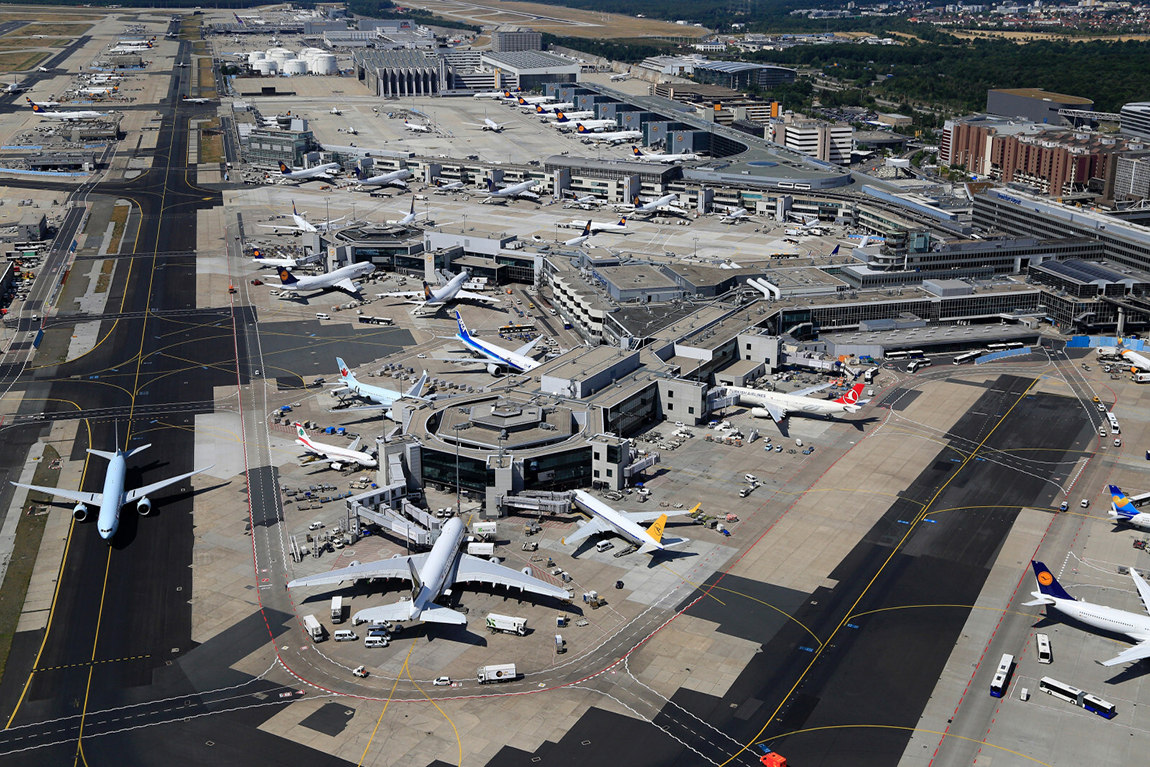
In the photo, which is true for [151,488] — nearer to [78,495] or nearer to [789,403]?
[78,495]

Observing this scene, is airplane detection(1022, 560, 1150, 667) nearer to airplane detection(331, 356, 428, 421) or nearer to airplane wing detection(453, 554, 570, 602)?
airplane wing detection(453, 554, 570, 602)

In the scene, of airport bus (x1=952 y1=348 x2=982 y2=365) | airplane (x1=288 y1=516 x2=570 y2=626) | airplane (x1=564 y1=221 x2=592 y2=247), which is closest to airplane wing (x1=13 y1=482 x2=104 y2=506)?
airplane (x1=288 y1=516 x2=570 y2=626)

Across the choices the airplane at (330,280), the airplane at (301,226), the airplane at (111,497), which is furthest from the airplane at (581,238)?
the airplane at (111,497)

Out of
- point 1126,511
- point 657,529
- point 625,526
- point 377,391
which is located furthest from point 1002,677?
point 377,391

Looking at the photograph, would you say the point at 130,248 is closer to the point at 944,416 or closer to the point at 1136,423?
the point at 944,416

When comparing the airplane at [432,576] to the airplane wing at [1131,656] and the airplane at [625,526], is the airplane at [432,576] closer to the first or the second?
the airplane at [625,526]
